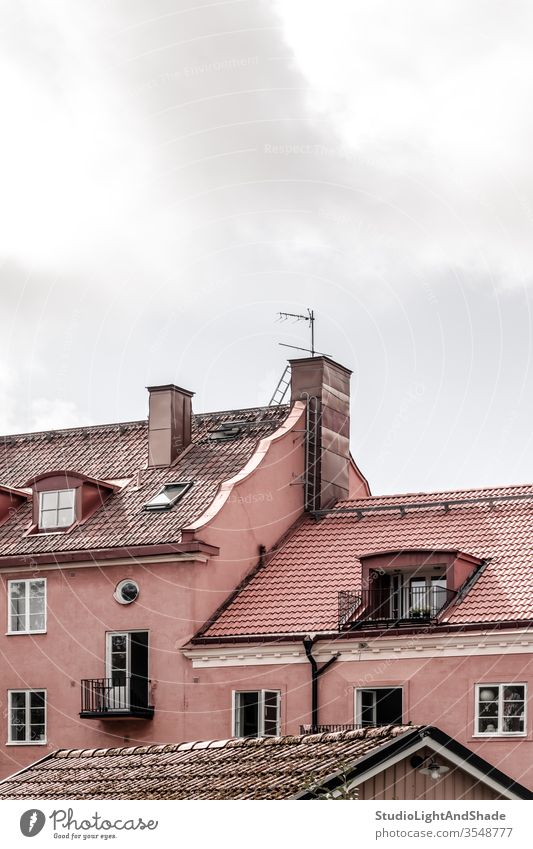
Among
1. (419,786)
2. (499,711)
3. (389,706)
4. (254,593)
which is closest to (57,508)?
(254,593)

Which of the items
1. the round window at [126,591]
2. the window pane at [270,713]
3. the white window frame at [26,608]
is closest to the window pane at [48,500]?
the white window frame at [26,608]

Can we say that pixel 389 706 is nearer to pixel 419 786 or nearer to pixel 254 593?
pixel 254 593

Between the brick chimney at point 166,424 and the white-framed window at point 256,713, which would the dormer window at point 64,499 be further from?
the white-framed window at point 256,713

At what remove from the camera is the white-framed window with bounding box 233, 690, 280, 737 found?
132 ft

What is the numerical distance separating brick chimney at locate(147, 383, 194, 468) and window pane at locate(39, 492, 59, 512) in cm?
316

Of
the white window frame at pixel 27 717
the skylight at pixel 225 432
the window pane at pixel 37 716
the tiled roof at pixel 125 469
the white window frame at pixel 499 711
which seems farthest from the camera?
the skylight at pixel 225 432

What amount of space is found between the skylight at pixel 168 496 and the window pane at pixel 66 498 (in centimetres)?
233

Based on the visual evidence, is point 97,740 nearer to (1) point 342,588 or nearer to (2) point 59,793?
(1) point 342,588

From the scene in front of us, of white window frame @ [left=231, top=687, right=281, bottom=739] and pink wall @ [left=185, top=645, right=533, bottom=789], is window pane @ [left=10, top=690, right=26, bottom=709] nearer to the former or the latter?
pink wall @ [left=185, top=645, right=533, bottom=789]

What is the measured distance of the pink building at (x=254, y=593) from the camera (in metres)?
38.3

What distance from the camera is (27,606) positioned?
44.8 m

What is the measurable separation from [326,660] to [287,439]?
889cm

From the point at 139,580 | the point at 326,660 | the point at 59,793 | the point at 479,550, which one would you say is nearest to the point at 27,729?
the point at 139,580

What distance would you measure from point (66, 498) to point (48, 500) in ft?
2.07
